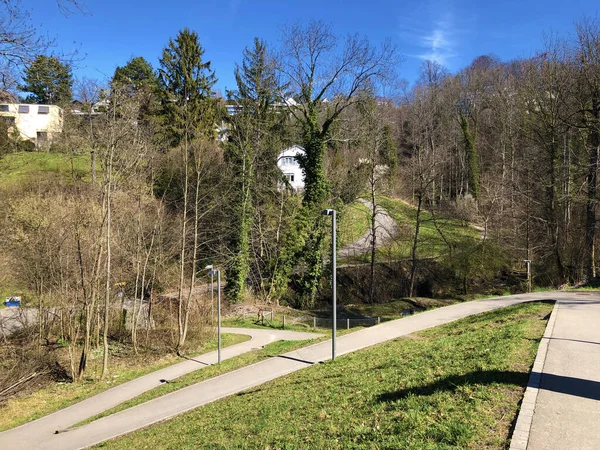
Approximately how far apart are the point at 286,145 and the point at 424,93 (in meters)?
31.2

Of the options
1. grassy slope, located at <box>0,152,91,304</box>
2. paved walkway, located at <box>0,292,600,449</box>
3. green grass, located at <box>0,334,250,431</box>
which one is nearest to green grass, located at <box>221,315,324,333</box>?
green grass, located at <box>0,334,250,431</box>

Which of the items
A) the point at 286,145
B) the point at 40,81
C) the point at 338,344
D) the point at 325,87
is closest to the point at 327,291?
the point at 286,145

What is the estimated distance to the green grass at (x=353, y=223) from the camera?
34.6 m

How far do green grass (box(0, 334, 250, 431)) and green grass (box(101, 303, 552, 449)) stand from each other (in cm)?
664

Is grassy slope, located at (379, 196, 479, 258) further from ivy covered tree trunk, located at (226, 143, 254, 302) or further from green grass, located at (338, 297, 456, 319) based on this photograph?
ivy covered tree trunk, located at (226, 143, 254, 302)

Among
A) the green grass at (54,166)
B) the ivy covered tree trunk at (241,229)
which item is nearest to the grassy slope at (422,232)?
the ivy covered tree trunk at (241,229)

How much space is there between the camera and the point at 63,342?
19.2 meters

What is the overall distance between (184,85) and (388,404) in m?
36.8

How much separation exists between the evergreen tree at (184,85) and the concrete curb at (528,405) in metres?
33.4

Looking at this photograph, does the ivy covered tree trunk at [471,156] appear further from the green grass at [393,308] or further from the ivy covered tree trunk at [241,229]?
the ivy covered tree trunk at [241,229]

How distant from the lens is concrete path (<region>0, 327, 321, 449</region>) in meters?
11.3

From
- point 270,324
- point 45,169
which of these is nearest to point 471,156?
point 270,324

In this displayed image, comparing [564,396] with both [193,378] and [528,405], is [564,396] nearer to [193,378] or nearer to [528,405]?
[528,405]

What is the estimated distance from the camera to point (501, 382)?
6.15 metres
